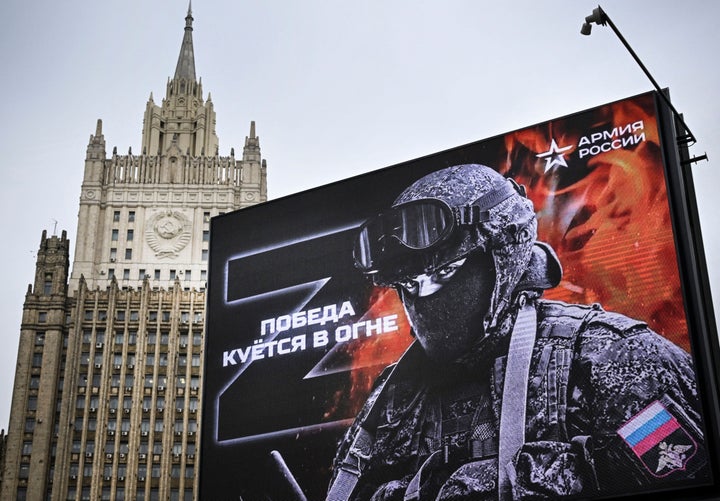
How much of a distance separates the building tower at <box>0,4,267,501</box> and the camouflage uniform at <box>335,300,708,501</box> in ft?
123

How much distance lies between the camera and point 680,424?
2055 cm

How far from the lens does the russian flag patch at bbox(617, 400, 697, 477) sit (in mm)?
20266

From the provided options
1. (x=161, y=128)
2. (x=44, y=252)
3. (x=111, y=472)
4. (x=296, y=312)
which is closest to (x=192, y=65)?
(x=161, y=128)

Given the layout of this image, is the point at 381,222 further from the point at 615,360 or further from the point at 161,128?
the point at 161,128

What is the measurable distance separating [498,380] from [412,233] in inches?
159

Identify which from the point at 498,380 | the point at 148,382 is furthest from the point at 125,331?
the point at 498,380

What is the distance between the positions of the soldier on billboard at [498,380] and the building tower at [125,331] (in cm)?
3719

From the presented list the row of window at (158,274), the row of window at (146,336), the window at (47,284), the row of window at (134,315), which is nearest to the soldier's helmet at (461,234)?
the row of window at (146,336)

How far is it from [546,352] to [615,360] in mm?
1345

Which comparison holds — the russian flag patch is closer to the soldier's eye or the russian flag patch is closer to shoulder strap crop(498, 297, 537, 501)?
shoulder strap crop(498, 297, 537, 501)

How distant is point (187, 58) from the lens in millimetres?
77250

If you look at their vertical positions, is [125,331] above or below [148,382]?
above

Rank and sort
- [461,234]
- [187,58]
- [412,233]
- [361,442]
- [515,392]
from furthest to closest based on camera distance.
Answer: [187,58], [412,233], [461,234], [361,442], [515,392]

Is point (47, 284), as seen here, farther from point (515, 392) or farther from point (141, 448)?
point (515, 392)
